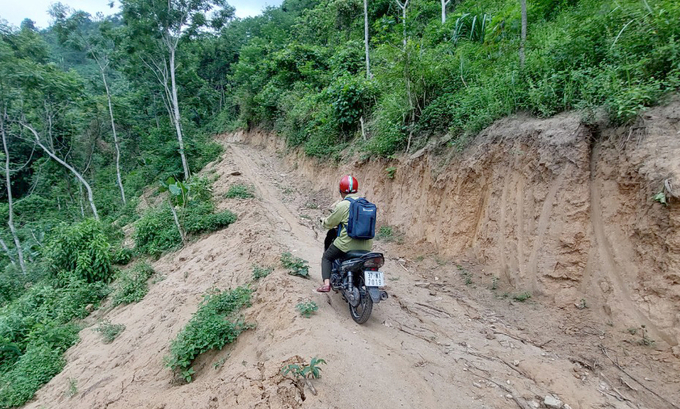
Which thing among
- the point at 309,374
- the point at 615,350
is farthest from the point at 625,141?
the point at 309,374

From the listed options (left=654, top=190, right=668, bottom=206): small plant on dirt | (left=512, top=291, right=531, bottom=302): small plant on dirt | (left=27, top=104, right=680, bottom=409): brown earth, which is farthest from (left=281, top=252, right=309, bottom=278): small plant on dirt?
(left=654, top=190, right=668, bottom=206): small plant on dirt

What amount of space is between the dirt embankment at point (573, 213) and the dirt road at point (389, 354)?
12.7 inches

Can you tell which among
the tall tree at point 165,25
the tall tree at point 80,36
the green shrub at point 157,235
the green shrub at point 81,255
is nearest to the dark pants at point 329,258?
the green shrub at point 157,235

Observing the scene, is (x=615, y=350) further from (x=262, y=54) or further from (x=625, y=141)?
(x=262, y=54)

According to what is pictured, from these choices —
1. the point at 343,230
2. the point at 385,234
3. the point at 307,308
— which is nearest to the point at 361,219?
the point at 343,230

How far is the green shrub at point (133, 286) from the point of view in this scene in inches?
271

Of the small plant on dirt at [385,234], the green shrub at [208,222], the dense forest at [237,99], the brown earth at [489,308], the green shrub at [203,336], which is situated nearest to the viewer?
the brown earth at [489,308]

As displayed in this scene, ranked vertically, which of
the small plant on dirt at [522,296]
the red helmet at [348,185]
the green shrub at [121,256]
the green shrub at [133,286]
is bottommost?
the green shrub at [133,286]

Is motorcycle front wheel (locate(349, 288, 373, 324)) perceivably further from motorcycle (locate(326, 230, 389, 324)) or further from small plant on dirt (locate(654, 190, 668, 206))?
small plant on dirt (locate(654, 190, 668, 206))

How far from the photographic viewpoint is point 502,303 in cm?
465

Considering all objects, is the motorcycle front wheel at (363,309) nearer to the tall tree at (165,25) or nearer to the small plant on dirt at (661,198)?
the small plant on dirt at (661,198)

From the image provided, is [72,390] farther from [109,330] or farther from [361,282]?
[361,282]

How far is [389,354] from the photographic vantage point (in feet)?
11.5

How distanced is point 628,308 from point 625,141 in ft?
6.53
